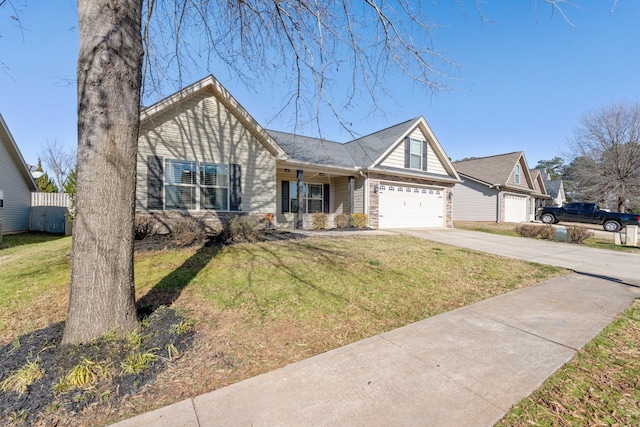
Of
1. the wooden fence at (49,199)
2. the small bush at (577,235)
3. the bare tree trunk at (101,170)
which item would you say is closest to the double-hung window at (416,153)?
the small bush at (577,235)

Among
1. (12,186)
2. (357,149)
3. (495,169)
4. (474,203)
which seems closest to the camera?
(12,186)

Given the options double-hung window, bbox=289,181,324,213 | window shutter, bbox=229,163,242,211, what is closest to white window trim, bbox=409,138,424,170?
double-hung window, bbox=289,181,324,213

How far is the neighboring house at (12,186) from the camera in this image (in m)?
13.3

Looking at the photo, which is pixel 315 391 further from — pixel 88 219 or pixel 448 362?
pixel 88 219

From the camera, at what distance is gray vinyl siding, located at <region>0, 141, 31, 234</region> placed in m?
13.4

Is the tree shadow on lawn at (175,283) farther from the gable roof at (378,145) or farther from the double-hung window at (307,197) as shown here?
the gable roof at (378,145)

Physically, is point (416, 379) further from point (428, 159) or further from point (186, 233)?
point (428, 159)

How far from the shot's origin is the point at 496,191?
→ 72.9 feet

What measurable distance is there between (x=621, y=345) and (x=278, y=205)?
40.5ft

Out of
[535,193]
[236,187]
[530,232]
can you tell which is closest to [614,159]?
[535,193]

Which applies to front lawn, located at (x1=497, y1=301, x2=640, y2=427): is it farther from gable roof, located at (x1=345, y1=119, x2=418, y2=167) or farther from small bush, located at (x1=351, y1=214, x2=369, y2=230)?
gable roof, located at (x1=345, y1=119, x2=418, y2=167)

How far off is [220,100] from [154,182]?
378 centimetres

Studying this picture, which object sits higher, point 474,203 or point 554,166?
point 554,166

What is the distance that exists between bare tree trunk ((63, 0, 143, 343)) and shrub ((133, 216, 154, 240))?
20.2 ft
